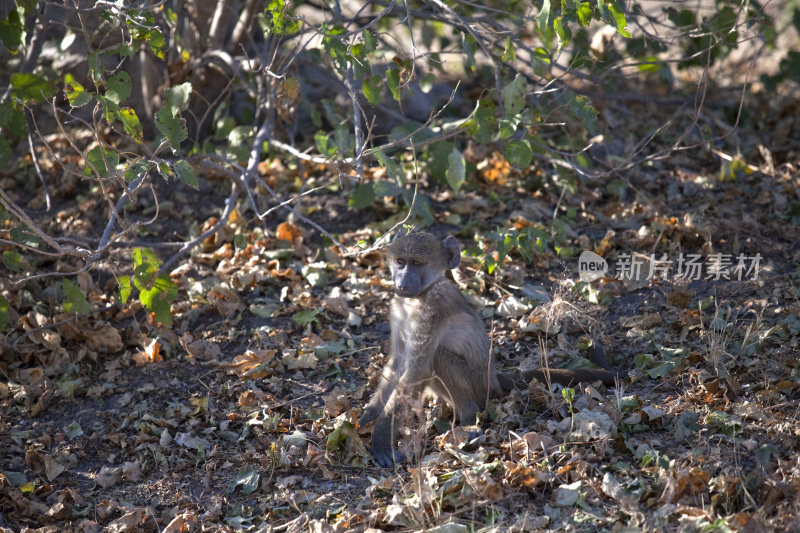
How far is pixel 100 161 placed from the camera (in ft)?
15.4

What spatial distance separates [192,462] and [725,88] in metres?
6.71

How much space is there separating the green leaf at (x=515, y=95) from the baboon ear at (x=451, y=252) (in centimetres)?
95

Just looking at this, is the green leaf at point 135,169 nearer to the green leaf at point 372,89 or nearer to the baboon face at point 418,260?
the baboon face at point 418,260

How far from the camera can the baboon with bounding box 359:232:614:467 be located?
461 cm

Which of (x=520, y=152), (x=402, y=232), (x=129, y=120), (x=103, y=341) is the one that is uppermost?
(x=129, y=120)

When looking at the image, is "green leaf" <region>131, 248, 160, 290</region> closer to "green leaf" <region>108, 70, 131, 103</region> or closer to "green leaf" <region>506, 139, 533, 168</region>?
"green leaf" <region>108, 70, 131, 103</region>

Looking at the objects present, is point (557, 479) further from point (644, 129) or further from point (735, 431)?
point (644, 129)

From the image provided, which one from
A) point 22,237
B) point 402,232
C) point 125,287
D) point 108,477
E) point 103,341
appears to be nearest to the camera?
point 108,477

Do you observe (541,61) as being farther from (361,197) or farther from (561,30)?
(361,197)

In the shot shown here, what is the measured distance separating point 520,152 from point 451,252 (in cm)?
84

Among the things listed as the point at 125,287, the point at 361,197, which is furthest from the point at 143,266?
the point at 361,197

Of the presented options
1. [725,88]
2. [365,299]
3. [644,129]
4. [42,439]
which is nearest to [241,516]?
[42,439]

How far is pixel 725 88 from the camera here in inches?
333

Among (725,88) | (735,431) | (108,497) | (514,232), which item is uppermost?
(725,88)
